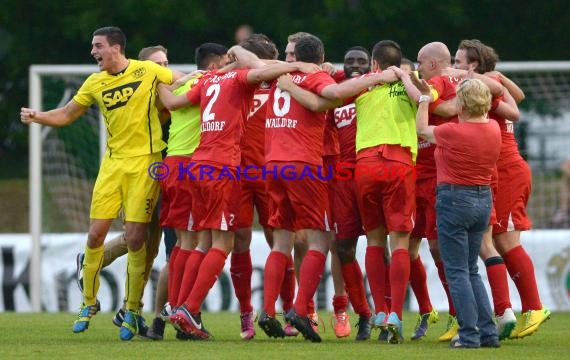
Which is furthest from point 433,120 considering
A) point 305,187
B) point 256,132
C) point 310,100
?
point 256,132

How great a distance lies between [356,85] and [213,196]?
4.54ft

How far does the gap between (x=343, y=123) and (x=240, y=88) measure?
1047 mm

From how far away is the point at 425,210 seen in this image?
35.0 feet

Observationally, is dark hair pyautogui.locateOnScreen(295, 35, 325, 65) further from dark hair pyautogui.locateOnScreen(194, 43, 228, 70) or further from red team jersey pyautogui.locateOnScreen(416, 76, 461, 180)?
dark hair pyautogui.locateOnScreen(194, 43, 228, 70)

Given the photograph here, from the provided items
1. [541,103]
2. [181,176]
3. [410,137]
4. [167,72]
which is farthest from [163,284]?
[541,103]

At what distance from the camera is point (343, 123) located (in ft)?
36.4

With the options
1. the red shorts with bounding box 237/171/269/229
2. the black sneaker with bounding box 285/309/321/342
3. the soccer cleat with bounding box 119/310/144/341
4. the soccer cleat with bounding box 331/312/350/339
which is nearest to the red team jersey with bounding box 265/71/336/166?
the red shorts with bounding box 237/171/269/229

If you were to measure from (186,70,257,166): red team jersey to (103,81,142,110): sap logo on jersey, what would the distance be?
2.02 ft

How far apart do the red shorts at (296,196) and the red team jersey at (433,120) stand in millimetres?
886

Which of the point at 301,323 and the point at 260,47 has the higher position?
the point at 260,47

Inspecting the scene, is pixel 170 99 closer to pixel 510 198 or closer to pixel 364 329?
pixel 364 329

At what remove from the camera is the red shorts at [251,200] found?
35.9ft

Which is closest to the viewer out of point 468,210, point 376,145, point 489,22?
point 468,210

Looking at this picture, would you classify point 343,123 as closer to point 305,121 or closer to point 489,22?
point 305,121
